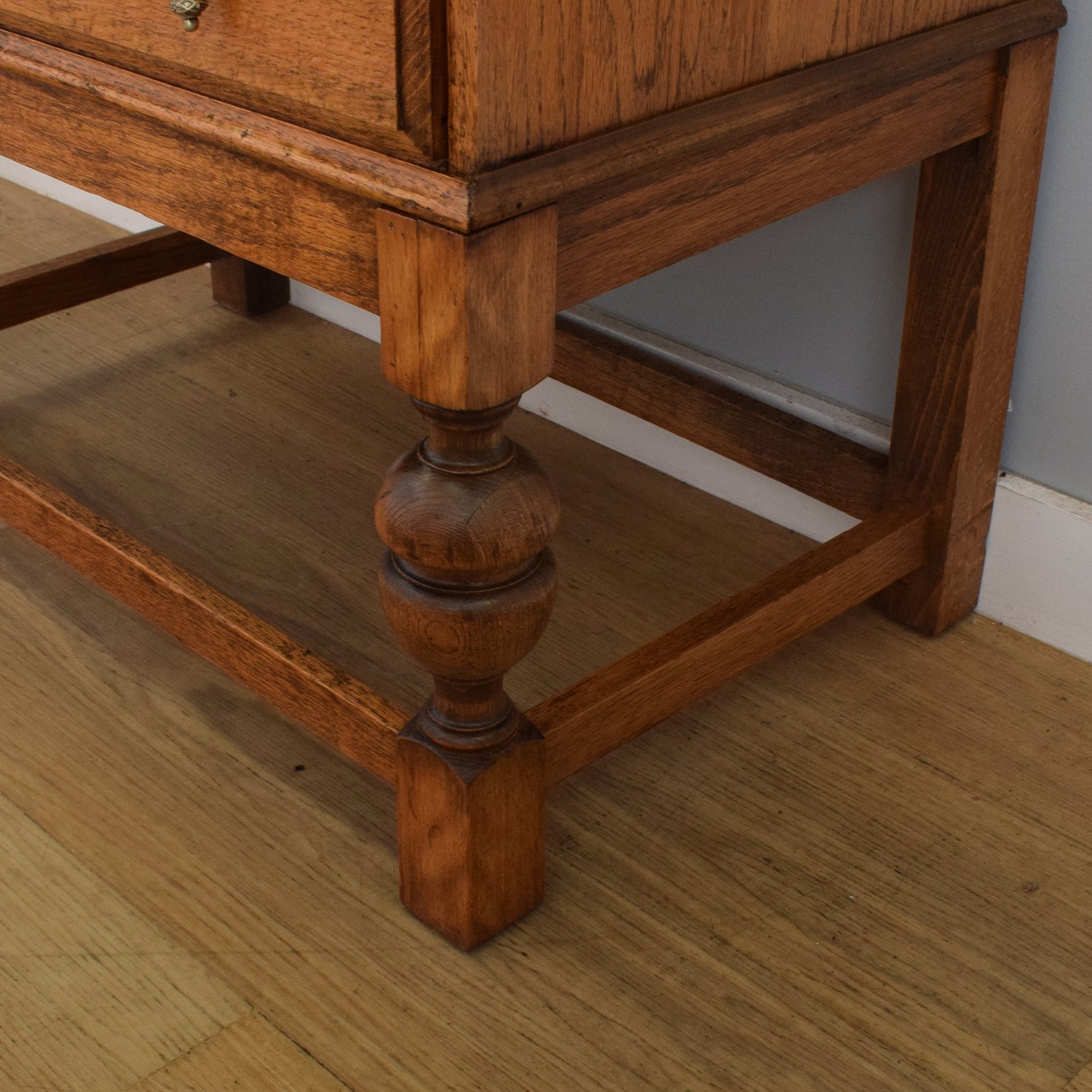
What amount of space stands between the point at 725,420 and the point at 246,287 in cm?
74

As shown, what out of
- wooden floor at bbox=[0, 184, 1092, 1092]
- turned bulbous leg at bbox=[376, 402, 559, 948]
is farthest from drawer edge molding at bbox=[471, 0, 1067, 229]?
wooden floor at bbox=[0, 184, 1092, 1092]

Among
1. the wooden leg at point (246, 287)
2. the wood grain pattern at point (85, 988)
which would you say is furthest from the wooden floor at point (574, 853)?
the wooden leg at point (246, 287)

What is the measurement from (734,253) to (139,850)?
0.75m

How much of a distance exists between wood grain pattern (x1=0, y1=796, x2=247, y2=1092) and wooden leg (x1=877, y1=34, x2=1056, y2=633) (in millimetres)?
682

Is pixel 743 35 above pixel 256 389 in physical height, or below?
above

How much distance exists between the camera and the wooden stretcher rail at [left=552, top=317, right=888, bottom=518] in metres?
1.27

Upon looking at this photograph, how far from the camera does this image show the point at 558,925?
0.98 meters

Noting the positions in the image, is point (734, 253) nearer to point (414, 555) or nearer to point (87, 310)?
point (414, 555)

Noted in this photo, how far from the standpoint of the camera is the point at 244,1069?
34.2 inches

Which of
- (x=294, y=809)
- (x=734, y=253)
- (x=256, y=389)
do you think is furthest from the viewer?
(x=256, y=389)

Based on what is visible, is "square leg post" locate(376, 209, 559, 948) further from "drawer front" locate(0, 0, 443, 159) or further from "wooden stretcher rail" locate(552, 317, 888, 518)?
"wooden stretcher rail" locate(552, 317, 888, 518)

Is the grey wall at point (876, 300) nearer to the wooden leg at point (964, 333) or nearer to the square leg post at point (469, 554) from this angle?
the wooden leg at point (964, 333)

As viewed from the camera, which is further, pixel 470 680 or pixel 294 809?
pixel 294 809

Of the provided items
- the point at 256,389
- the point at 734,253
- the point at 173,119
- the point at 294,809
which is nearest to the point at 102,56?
the point at 173,119
